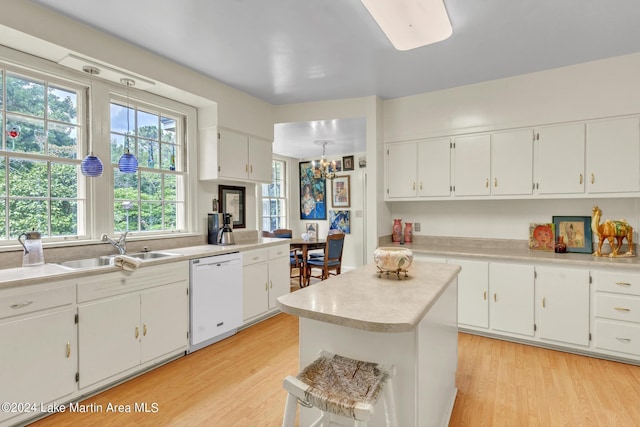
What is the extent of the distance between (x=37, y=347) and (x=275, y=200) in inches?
187

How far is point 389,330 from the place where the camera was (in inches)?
45.1

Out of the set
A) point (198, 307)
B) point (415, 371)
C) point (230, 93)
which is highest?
point (230, 93)

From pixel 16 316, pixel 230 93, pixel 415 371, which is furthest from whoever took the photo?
pixel 230 93

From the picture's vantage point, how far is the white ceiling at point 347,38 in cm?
216

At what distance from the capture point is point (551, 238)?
3398 mm

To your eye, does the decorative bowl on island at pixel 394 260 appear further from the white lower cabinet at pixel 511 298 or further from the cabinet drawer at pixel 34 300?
the cabinet drawer at pixel 34 300

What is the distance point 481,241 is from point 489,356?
1.32 metres

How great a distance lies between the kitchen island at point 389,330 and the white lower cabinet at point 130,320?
150 cm

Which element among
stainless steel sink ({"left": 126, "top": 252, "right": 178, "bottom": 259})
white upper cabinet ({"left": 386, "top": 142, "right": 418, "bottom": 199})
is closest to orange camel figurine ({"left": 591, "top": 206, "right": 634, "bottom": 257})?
white upper cabinet ({"left": 386, "top": 142, "right": 418, "bottom": 199})

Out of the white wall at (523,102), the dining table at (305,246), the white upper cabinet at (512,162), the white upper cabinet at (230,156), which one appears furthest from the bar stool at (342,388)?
the dining table at (305,246)

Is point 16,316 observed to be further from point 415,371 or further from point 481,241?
point 481,241

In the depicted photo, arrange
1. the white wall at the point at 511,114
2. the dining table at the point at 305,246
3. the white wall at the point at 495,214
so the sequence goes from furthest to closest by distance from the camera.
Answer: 1. the dining table at the point at 305,246
2. the white wall at the point at 495,214
3. the white wall at the point at 511,114

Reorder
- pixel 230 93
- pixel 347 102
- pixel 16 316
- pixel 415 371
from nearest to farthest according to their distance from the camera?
pixel 415 371 → pixel 16 316 → pixel 230 93 → pixel 347 102

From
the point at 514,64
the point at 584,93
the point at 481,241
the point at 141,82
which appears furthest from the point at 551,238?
the point at 141,82
